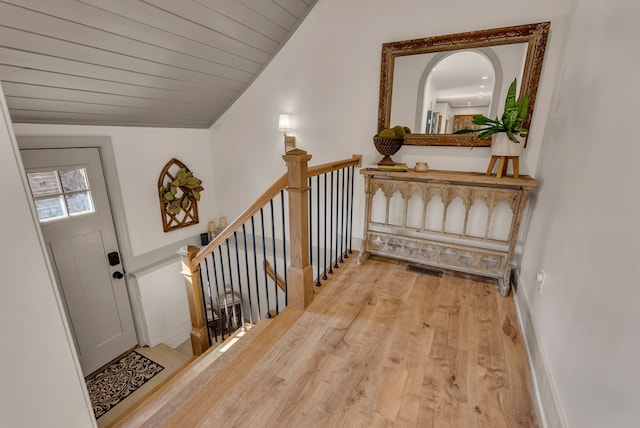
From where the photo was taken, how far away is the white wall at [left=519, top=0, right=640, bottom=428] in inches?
32.8

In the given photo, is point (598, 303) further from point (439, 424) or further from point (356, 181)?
point (356, 181)

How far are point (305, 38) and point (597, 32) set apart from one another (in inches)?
88.5

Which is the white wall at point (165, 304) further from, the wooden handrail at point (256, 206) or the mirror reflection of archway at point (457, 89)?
the mirror reflection of archway at point (457, 89)

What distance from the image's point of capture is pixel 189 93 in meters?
2.95

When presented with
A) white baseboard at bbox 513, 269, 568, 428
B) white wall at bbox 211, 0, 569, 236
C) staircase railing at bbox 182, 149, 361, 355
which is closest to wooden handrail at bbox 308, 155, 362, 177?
staircase railing at bbox 182, 149, 361, 355

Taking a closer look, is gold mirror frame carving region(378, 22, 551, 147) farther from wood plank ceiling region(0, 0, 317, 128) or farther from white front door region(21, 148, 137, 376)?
white front door region(21, 148, 137, 376)

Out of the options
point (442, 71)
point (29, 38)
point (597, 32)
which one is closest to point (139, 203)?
point (29, 38)

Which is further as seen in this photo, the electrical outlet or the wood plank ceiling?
the wood plank ceiling

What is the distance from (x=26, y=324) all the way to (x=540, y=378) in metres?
2.22

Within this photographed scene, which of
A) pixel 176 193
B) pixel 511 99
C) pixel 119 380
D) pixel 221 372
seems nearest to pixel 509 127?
pixel 511 99

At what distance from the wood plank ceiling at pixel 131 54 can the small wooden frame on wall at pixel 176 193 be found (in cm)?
60

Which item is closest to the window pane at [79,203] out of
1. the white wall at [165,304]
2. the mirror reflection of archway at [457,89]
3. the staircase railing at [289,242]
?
the white wall at [165,304]

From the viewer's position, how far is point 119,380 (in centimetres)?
306

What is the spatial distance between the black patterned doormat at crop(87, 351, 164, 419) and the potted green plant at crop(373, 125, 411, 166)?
3325 mm
